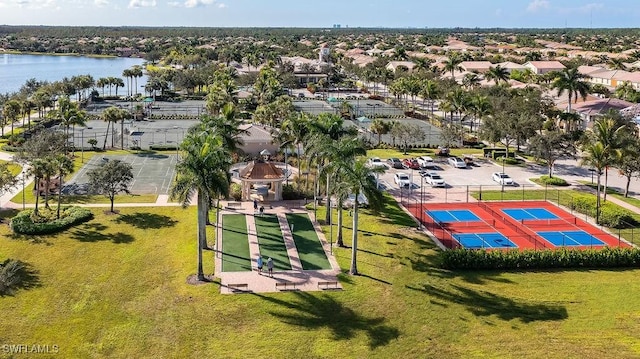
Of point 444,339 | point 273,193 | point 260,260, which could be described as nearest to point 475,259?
point 444,339

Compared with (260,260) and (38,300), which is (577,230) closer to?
(260,260)

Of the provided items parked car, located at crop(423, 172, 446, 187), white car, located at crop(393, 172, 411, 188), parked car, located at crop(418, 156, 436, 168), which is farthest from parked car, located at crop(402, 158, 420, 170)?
white car, located at crop(393, 172, 411, 188)

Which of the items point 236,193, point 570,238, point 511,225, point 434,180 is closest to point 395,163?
point 434,180

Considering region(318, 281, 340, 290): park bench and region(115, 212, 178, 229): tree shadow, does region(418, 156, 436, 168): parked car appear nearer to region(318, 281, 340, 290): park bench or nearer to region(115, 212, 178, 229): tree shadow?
region(115, 212, 178, 229): tree shadow

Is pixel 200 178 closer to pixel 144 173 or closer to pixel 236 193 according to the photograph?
pixel 236 193

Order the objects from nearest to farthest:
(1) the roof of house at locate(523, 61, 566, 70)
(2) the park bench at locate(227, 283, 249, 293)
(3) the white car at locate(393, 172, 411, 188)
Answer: (2) the park bench at locate(227, 283, 249, 293), (3) the white car at locate(393, 172, 411, 188), (1) the roof of house at locate(523, 61, 566, 70)

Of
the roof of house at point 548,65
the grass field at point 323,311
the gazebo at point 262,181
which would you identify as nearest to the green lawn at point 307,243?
the grass field at point 323,311
